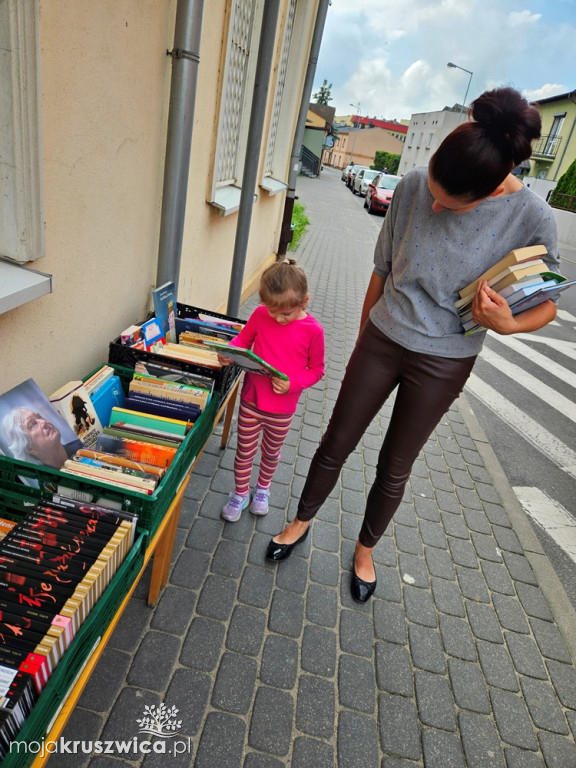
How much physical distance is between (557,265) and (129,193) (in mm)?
2250

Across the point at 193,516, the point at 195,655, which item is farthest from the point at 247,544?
the point at 195,655

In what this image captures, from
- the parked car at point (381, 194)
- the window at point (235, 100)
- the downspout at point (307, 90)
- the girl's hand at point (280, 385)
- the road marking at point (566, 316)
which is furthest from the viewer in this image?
the parked car at point (381, 194)

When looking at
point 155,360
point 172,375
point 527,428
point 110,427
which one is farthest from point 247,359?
point 527,428

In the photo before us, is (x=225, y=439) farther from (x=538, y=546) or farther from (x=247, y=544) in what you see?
(x=538, y=546)

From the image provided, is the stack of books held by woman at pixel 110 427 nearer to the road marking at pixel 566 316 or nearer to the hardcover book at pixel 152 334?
the hardcover book at pixel 152 334

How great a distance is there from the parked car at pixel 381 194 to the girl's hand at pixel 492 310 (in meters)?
20.1

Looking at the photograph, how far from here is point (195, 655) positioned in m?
2.24

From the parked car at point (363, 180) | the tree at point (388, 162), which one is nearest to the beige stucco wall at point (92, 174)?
the parked car at point (363, 180)

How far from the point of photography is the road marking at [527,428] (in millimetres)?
4953

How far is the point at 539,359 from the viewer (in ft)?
25.6

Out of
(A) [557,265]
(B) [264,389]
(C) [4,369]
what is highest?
(A) [557,265]

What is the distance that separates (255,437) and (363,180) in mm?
29204

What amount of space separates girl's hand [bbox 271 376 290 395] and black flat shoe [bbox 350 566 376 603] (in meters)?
1.14

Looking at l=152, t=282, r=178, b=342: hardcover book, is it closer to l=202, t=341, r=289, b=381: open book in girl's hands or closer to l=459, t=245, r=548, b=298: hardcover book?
l=202, t=341, r=289, b=381: open book in girl's hands
